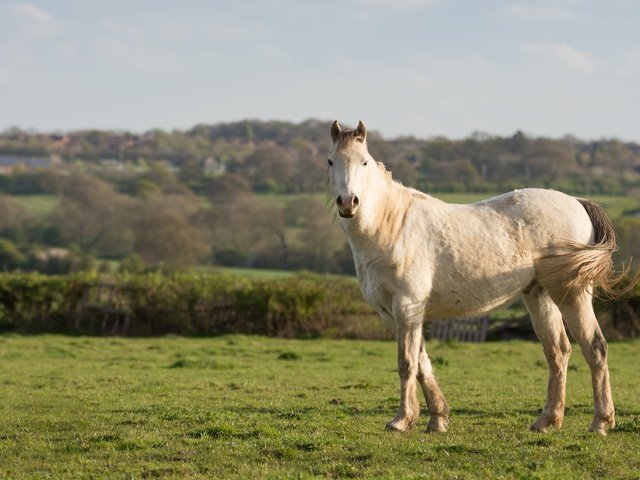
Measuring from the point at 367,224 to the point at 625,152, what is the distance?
3938 inches

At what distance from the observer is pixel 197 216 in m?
85.8

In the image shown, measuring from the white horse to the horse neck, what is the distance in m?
0.01

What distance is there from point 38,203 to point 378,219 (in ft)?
316

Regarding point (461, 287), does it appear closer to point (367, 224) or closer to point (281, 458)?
point (367, 224)

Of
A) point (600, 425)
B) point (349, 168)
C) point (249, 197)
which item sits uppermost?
point (349, 168)

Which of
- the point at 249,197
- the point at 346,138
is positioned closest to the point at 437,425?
the point at 346,138

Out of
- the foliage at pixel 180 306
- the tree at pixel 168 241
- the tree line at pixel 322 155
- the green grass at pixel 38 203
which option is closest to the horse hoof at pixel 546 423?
the foliage at pixel 180 306

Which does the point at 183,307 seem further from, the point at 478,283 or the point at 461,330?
the point at 478,283

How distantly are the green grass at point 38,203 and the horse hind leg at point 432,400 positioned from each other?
276ft

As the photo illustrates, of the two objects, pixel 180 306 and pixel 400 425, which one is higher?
pixel 400 425

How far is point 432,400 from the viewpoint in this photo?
397 inches

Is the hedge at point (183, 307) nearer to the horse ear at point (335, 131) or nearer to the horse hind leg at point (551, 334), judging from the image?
the horse hind leg at point (551, 334)

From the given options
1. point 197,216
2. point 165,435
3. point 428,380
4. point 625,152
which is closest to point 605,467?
point 428,380

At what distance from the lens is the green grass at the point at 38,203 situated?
9256 cm
